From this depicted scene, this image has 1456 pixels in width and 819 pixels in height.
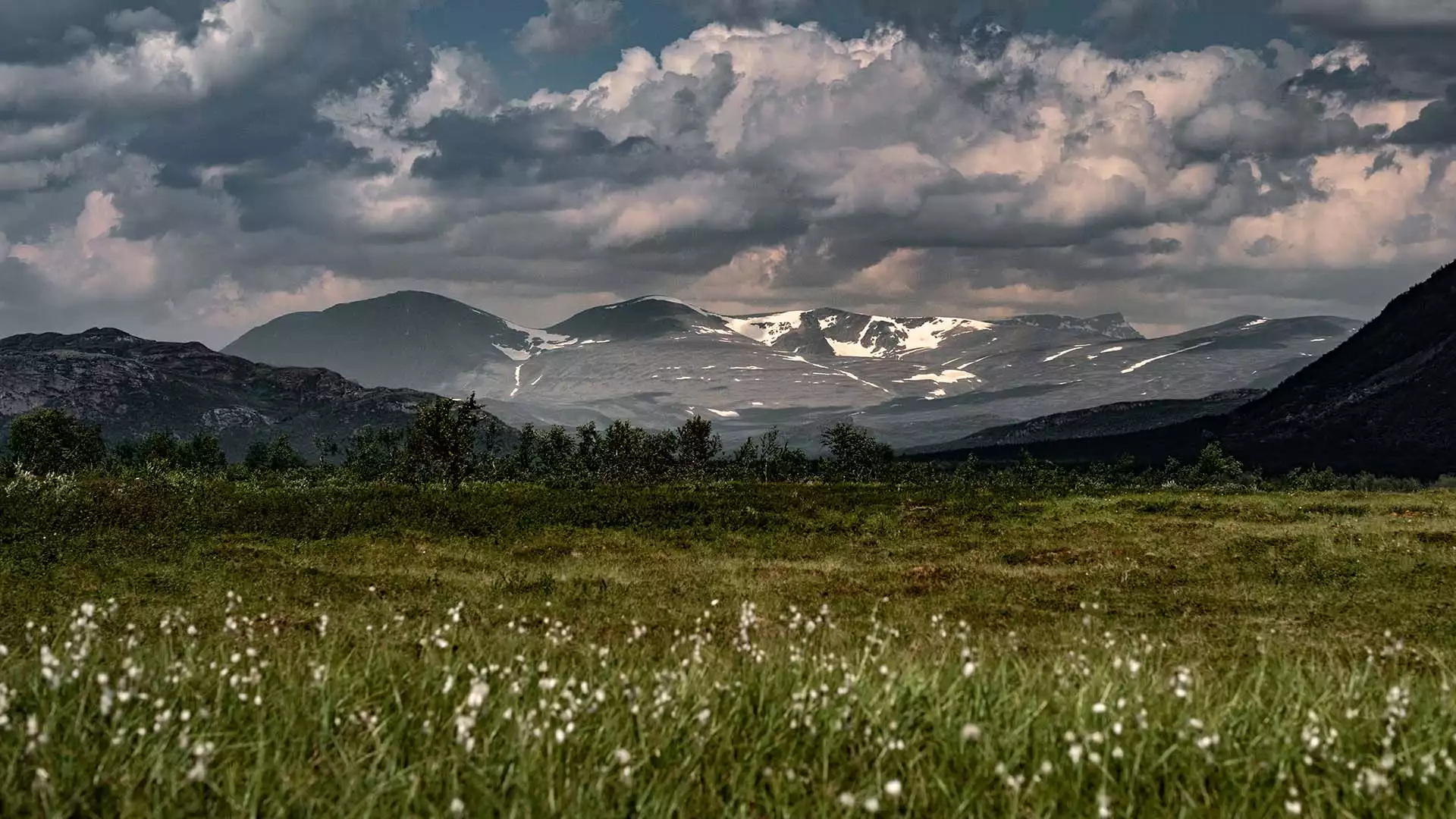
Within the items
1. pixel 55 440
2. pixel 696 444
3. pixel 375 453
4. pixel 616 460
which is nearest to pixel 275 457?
pixel 375 453

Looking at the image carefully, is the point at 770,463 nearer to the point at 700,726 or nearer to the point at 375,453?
the point at 375,453

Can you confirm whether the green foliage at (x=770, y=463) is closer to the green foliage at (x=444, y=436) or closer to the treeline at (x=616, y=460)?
the treeline at (x=616, y=460)

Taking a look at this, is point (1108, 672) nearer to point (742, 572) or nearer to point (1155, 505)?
point (742, 572)

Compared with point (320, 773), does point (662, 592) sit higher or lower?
lower

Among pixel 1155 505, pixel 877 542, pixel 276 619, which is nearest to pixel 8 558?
pixel 276 619

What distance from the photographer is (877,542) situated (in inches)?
1661

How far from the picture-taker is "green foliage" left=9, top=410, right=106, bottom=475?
124188 mm

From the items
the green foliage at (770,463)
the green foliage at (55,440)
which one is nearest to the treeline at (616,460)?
the green foliage at (55,440)

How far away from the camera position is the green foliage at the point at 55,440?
124 metres

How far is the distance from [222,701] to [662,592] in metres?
21.9

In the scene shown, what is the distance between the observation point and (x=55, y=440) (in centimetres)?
12688

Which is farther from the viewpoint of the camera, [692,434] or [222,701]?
[692,434]

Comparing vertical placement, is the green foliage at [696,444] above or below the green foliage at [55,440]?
A: below

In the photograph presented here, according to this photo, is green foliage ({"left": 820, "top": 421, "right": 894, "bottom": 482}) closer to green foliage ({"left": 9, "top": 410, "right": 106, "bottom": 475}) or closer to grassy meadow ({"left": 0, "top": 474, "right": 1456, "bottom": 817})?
green foliage ({"left": 9, "top": 410, "right": 106, "bottom": 475})
